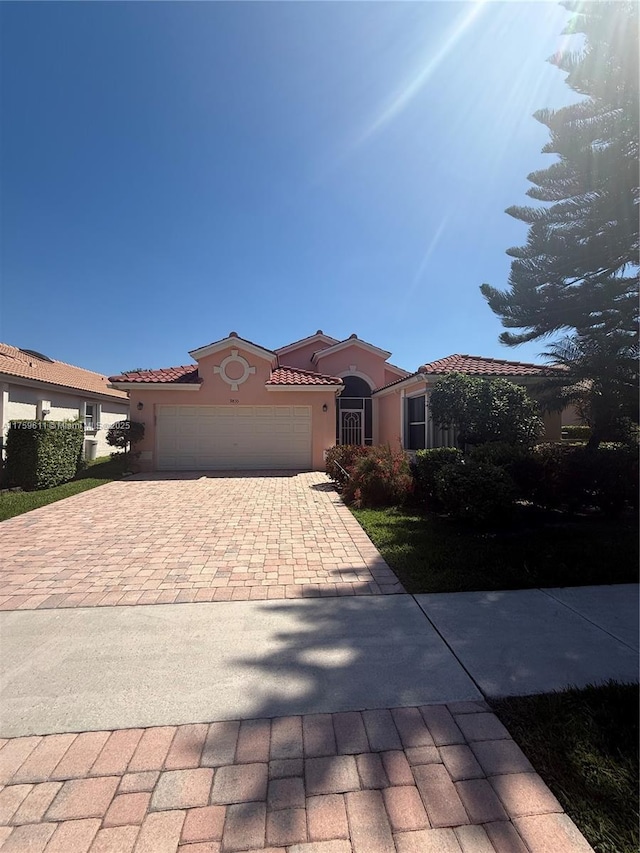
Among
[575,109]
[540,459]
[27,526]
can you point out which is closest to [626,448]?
[540,459]

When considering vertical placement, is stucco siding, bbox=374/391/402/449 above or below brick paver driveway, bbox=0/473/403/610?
above

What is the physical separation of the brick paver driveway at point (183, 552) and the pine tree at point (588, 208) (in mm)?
6096

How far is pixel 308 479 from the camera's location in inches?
517

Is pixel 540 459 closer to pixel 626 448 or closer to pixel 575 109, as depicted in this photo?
pixel 626 448

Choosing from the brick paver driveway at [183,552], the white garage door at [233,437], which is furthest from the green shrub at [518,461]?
the white garage door at [233,437]

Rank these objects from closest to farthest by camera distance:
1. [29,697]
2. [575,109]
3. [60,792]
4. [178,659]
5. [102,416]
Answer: [60,792] → [29,697] → [178,659] → [575,109] → [102,416]

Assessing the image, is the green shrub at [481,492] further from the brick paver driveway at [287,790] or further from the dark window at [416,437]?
the dark window at [416,437]

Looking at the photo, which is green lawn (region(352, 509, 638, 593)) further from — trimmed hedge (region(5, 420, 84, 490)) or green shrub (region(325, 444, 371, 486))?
trimmed hedge (region(5, 420, 84, 490))

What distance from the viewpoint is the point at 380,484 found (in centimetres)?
916

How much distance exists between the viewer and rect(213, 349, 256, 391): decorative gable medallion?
49.2 ft

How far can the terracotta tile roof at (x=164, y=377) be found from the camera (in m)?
14.5

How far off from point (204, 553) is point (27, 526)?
3.84m

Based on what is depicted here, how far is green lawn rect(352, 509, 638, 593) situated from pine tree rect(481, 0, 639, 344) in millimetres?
4048

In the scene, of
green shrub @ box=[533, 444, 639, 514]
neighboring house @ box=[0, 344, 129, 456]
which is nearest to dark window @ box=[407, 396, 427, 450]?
green shrub @ box=[533, 444, 639, 514]
